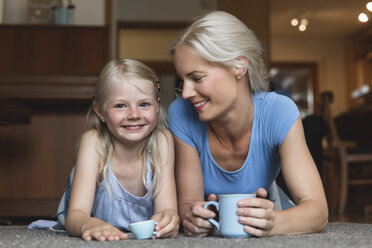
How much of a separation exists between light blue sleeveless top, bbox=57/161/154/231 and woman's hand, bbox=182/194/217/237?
1.00 ft

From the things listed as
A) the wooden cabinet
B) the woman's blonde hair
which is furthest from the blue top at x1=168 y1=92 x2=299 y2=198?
the wooden cabinet

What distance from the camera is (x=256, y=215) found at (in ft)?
4.02

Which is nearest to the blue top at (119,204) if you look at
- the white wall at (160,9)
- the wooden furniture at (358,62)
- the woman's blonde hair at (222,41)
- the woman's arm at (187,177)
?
the woman's arm at (187,177)

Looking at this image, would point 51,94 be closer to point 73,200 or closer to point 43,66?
point 43,66

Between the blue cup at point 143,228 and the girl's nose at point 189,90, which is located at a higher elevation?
the girl's nose at point 189,90

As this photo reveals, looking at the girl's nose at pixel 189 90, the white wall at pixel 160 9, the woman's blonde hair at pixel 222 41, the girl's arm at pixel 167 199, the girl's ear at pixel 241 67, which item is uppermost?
the white wall at pixel 160 9

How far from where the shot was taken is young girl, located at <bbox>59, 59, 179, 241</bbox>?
154cm

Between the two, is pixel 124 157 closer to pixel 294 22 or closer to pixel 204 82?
pixel 204 82

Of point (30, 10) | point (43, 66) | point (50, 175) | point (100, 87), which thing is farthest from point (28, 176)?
point (100, 87)

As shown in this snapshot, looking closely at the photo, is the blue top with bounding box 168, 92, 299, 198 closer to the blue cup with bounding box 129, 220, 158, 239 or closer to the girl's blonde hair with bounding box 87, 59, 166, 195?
the girl's blonde hair with bounding box 87, 59, 166, 195

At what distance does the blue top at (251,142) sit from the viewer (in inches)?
61.6

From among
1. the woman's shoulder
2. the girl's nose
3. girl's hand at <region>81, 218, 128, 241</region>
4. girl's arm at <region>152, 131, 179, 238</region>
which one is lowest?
girl's hand at <region>81, 218, 128, 241</region>

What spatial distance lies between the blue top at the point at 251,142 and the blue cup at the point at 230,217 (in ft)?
1.19

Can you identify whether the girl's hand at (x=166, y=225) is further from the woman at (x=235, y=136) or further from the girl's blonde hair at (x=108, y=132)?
the girl's blonde hair at (x=108, y=132)
